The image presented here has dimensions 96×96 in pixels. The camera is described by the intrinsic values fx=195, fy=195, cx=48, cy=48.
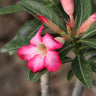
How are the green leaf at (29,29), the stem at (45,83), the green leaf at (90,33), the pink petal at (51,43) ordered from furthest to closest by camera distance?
the stem at (45,83)
the green leaf at (29,29)
the green leaf at (90,33)
the pink petal at (51,43)

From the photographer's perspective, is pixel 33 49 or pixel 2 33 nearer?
pixel 33 49

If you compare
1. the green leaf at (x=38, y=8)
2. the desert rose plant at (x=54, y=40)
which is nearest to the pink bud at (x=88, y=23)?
the desert rose plant at (x=54, y=40)

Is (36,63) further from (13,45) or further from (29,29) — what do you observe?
(29,29)

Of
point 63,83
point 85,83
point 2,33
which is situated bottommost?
point 63,83

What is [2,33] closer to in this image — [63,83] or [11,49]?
[63,83]

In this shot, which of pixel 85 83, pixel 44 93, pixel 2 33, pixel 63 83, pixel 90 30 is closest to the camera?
pixel 85 83

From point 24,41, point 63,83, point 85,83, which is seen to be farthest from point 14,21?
point 85,83

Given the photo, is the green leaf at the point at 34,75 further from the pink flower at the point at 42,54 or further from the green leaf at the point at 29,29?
the green leaf at the point at 29,29
